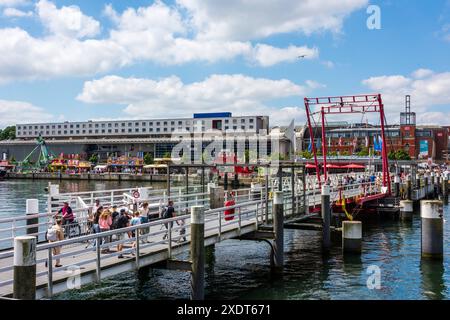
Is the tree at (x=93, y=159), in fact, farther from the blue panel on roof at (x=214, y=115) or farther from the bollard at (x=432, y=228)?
the bollard at (x=432, y=228)

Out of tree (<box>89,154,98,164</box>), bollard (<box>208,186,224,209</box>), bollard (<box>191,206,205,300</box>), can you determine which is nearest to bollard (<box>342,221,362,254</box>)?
bollard (<box>208,186,224,209</box>)

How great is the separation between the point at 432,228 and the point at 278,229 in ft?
27.8

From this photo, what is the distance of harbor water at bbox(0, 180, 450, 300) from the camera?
2023 cm

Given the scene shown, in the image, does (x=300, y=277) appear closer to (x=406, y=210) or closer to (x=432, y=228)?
(x=432, y=228)

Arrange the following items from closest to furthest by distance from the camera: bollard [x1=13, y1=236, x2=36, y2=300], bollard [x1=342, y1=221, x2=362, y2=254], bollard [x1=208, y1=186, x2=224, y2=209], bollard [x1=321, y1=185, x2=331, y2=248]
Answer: bollard [x1=13, y1=236, x2=36, y2=300]
bollard [x1=342, y1=221, x2=362, y2=254]
bollard [x1=321, y1=185, x2=331, y2=248]
bollard [x1=208, y1=186, x2=224, y2=209]

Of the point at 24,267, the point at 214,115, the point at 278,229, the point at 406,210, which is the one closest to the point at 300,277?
the point at 278,229

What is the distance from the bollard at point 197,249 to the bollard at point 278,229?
5.94 meters

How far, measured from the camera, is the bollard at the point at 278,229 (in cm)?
2183

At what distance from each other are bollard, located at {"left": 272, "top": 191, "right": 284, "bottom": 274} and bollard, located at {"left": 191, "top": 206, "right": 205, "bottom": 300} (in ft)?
19.5

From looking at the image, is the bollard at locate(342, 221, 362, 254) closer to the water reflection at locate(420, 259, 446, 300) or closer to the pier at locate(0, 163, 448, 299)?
the pier at locate(0, 163, 448, 299)

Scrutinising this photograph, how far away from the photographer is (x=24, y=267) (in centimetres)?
1186
